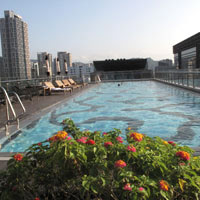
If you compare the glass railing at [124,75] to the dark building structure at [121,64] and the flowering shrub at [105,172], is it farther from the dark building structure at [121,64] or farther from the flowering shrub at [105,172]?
the flowering shrub at [105,172]

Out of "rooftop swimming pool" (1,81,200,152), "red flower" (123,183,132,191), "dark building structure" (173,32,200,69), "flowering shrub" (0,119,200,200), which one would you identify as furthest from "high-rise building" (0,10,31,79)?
"red flower" (123,183,132,191)

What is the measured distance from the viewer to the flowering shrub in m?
1.65

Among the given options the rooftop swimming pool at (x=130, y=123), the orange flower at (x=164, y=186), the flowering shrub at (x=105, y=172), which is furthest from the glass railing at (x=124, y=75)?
the orange flower at (x=164, y=186)

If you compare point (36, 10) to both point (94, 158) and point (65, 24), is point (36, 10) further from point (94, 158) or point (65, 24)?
point (94, 158)

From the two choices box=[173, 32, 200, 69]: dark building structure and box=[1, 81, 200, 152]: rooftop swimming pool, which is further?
box=[173, 32, 200, 69]: dark building structure

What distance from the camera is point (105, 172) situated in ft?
5.93

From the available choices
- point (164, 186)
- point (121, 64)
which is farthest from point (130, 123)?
point (121, 64)

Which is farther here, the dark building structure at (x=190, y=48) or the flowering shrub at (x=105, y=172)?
the dark building structure at (x=190, y=48)

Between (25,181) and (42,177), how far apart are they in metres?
0.16

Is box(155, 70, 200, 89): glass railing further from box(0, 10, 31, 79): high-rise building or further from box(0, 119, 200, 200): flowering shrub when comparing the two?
box(0, 10, 31, 79): high-rise building

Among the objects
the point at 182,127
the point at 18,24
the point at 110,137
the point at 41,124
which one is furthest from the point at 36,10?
the point at 18,24

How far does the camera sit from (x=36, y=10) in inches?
531

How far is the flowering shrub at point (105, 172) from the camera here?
A: 5.41 feet

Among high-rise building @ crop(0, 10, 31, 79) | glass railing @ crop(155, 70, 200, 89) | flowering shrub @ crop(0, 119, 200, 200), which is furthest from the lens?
high-rise building @ crop(0, 10, 31, 79)
